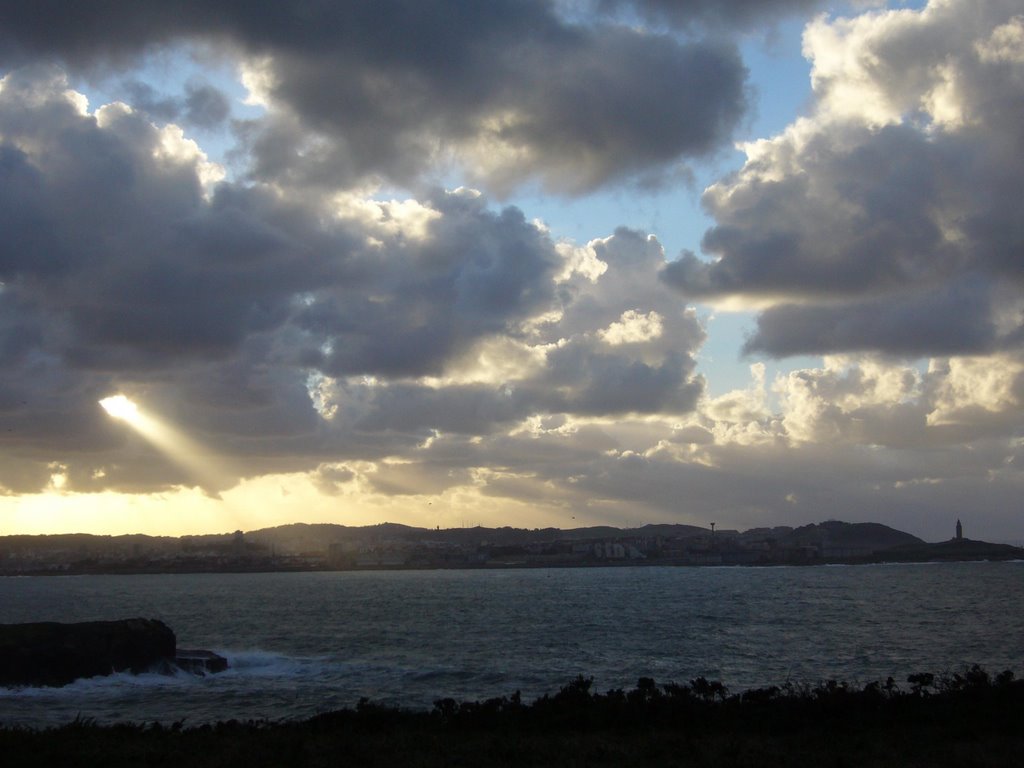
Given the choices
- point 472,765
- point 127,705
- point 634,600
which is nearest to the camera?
point 472,765

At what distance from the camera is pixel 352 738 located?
26641 millimetres

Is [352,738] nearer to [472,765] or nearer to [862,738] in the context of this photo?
[472,765]

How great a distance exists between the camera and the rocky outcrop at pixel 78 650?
47500 mm

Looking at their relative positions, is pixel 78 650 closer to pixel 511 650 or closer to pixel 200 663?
pixel 200 663

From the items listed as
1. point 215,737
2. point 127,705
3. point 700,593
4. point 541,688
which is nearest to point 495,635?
point 541,688

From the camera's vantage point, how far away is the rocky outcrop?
156 ft

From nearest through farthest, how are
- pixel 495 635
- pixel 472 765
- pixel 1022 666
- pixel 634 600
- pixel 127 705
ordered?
1. pixel 472 765
2. pixel 127 705
3. pixel 1022 666
4. pixel 495 635
5. pixel 634 600

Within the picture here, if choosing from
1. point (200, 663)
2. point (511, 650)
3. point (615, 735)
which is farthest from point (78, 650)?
point (615, 735)

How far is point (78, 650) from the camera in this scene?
49.4m

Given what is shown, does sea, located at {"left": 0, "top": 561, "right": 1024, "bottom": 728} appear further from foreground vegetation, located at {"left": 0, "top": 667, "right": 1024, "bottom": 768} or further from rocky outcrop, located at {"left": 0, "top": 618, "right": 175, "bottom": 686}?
foreground vegetation, located at {"left": 0, "top": 667, "right": 1024, "bottom": 768}

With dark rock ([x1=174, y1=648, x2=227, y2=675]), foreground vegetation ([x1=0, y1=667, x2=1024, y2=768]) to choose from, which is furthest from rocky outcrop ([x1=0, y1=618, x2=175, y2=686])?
foreground vegetation ([x1=0, y1=667, x2=1024, y2=768])

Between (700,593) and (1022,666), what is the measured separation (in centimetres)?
9256

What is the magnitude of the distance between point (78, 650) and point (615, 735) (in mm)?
34747

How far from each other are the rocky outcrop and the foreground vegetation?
21799mm
